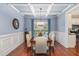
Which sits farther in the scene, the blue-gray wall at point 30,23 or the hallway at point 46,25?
the blue-gray wall at point 30,23

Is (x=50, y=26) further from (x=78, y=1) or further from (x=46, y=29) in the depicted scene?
(x=78, y=1)

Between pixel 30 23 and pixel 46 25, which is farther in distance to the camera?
pixel 46 25

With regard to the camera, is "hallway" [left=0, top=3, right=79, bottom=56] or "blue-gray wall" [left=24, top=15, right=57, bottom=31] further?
"blue-gray wall" [left=24, top=15, right=57, bottom=31]

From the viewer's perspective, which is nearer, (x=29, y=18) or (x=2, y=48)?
(x=2, y=48)

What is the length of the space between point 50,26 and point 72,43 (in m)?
3.39

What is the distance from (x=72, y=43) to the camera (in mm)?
6945

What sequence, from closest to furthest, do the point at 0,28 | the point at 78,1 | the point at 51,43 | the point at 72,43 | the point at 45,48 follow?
the point at 78,1
the point at 0,28
the point at 45,48
the point at 51,43
the point at 72,43

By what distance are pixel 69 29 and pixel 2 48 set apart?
3866 millimetres

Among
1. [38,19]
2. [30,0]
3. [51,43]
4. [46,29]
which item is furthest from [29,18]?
[30,0]

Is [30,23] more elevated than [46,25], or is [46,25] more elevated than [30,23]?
[30,23]

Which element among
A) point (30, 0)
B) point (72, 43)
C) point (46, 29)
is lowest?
point (72, 43)

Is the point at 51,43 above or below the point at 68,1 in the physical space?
below

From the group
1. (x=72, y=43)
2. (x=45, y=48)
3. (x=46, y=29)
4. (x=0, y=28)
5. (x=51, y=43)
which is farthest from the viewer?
(x=46, y=29)

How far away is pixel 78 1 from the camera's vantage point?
1.73 metres
